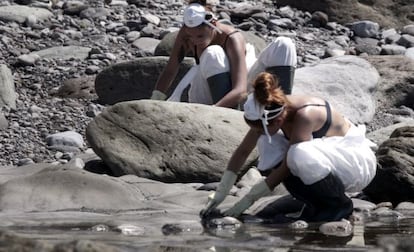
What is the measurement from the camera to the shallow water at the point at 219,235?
7594 mm

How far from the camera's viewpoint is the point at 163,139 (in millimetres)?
10648

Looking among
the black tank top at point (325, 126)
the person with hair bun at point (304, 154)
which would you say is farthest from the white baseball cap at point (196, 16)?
the black tank top at point (325, 126)

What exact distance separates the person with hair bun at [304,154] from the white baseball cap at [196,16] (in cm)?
236

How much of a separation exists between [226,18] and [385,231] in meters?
10.7

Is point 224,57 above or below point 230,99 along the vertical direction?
above

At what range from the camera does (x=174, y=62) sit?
11.7 meters

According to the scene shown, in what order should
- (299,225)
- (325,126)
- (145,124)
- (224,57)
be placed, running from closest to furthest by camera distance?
(299,225) < (325,126) < (145,124) < (224,57)

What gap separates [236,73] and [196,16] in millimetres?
615

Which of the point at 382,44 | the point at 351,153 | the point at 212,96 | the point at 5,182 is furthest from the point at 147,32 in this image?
the point at 351,153

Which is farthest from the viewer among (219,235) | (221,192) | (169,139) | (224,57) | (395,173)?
(224,57)

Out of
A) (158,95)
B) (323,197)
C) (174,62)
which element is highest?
(323,197)

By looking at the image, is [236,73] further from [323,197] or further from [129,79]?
[129,79]

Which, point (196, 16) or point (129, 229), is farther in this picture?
point (196, 16)

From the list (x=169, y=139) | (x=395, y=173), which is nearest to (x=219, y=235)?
(x=395, y=173)
